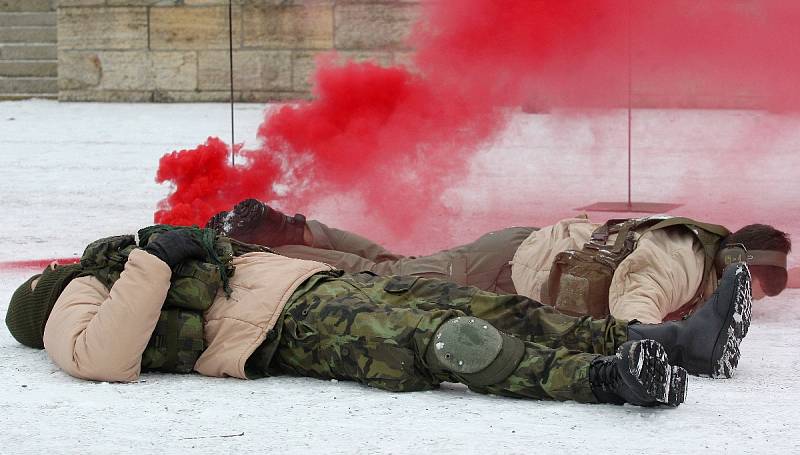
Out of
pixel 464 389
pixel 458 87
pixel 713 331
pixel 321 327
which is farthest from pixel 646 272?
pixel 458 87

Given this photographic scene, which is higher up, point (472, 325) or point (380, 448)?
point (472, 325)

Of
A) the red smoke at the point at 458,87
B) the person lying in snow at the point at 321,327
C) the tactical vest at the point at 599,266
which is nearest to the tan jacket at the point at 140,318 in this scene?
the person lying in snow at the point at 321,327

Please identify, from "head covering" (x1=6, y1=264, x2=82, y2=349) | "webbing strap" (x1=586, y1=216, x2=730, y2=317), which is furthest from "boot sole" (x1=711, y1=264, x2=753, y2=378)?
"head covering" (x1=6, y1=264, x2=82, y2=349)

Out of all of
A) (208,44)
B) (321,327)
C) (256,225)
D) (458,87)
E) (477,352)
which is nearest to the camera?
(477,352)

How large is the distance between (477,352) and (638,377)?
385 millimetres

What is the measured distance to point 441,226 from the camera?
5.83m

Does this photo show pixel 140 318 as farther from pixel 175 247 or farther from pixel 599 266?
pixel 599 266

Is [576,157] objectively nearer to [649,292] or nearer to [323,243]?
[323,243]

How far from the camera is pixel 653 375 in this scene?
9.13 ft

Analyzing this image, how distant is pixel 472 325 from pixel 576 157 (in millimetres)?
5804

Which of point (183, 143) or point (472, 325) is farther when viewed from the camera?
point (183, 143)

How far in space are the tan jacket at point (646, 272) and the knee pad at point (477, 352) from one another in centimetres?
64

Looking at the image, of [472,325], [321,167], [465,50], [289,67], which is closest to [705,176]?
[465,50]

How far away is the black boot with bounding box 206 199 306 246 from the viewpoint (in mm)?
4398
